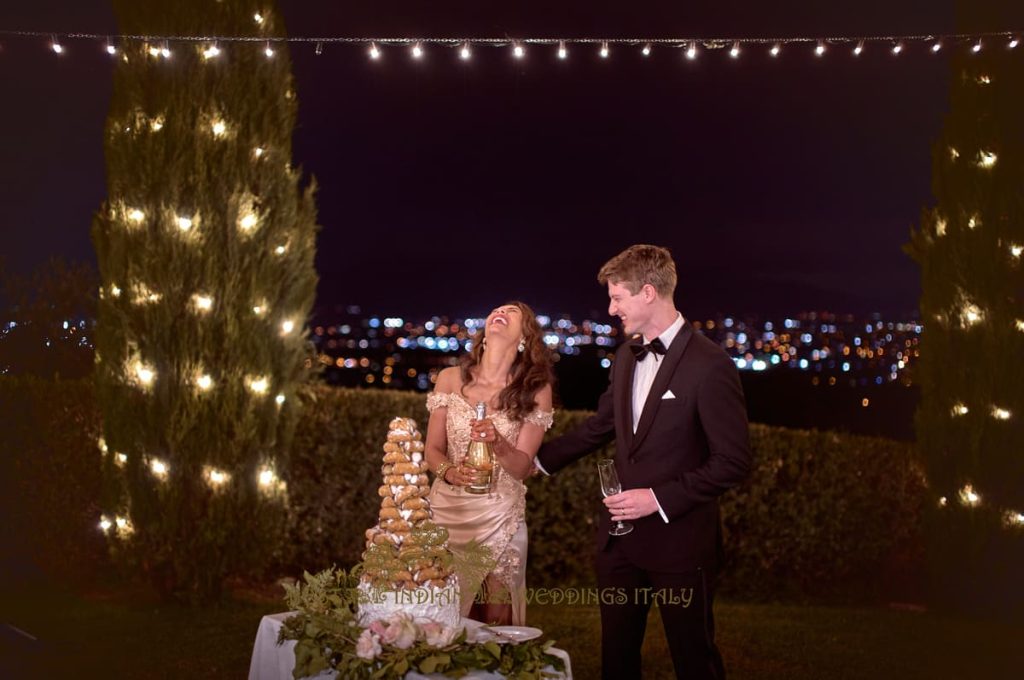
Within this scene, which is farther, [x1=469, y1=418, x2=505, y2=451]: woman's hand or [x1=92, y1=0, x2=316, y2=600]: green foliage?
[x1=92, y1=0, x2=316, y2=600]: green foliage

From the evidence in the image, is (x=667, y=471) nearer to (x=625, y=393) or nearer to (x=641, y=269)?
(x=625, y=393)

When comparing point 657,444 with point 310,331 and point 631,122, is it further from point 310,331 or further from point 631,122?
point 631,122

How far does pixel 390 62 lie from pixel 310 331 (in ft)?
12.0

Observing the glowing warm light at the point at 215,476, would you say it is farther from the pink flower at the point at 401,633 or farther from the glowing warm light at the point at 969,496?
the glowing warm light at the point at 969,496

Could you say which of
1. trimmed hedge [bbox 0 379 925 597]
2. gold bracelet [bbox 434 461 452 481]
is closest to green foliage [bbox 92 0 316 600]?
trimmed hedge [bbox 0 379 925 597]

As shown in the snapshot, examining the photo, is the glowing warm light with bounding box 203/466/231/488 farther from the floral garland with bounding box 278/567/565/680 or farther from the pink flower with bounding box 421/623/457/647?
the pink flower with bounding box 421/623/457/647

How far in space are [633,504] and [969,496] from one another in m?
4.70

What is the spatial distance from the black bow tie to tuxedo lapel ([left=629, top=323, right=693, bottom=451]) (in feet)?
0.19

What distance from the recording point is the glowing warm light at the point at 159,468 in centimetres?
643

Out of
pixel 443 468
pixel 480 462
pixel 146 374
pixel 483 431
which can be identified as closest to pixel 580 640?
pixel 443 468

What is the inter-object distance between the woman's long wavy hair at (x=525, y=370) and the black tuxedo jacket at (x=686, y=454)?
3.08 feet

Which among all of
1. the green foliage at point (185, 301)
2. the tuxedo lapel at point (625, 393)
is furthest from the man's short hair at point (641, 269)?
the green foliage at point (185, 301)

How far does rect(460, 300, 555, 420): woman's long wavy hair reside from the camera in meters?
4.50

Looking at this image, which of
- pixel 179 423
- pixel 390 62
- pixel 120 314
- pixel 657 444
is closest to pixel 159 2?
pixel 120 314
